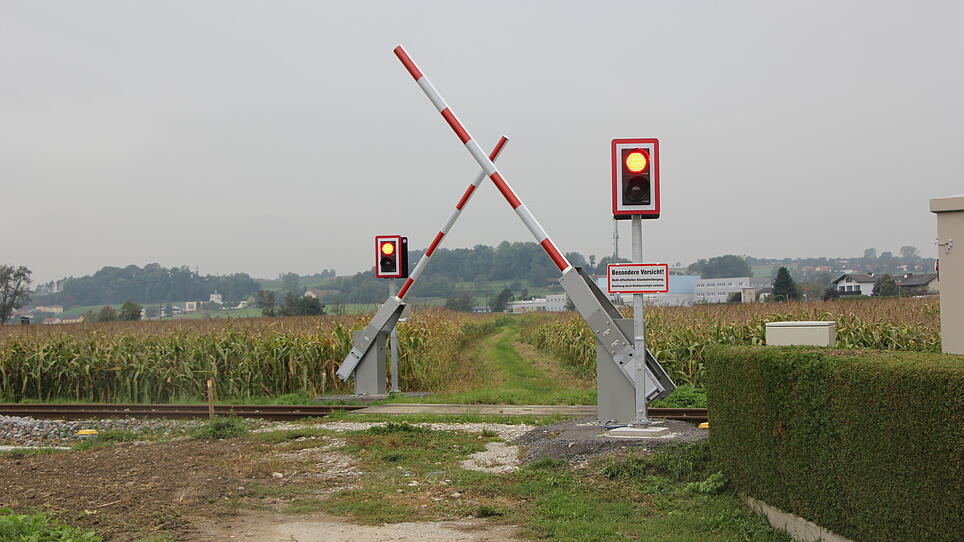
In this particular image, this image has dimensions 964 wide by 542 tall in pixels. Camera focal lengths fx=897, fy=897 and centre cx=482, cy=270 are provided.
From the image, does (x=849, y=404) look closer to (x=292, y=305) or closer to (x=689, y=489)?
(x=689, y=489)

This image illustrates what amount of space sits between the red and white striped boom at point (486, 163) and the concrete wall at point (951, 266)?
5.64m

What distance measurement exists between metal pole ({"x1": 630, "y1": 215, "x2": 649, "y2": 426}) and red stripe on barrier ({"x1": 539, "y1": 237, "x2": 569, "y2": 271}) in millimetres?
1693

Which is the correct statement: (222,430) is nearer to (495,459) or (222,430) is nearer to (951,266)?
(495,459)

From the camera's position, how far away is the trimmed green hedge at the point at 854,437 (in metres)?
4.82

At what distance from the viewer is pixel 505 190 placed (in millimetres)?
13078

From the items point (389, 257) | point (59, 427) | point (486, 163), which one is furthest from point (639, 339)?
point (59, 427)

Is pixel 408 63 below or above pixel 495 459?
above

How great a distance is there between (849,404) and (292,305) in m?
47.5

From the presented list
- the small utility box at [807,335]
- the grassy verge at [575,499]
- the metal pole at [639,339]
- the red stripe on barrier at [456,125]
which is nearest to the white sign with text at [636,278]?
the metal pole at [639,339]

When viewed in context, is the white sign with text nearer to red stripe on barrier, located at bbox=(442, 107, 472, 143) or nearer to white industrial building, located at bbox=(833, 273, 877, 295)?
red stripe on barrier, located at bbox=(442, 107, 472, 143)

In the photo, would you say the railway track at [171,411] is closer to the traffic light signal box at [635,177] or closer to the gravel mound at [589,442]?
the gravel mound at [589,442]

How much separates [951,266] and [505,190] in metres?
6.75

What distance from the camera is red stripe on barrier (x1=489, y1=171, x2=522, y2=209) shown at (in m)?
13.0

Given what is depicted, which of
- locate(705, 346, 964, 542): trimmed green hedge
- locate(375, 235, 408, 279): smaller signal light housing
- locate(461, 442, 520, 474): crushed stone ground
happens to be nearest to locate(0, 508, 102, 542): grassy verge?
locate(461, 442, 520, 474): crushed stone ground
